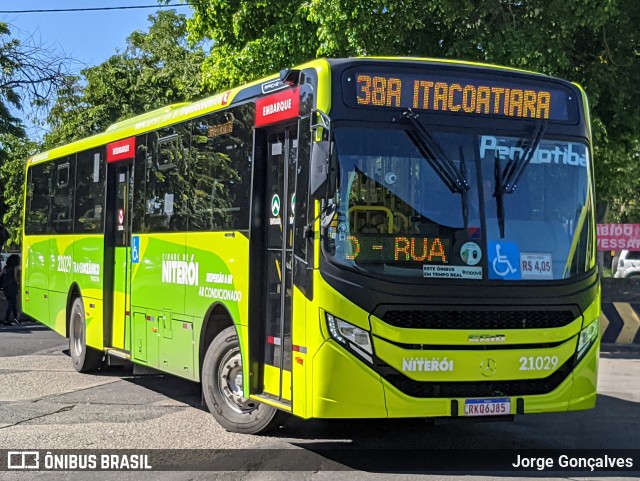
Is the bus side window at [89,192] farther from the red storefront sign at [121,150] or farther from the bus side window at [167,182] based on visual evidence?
the bus side window at [167,182]

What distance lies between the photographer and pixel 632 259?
4519 cm

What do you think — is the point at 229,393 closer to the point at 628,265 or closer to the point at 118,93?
the point at 118,93

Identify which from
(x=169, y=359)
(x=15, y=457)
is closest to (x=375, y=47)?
(x=169, y=359)

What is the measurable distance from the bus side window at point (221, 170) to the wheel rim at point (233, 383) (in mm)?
1222

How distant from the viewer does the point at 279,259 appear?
28.5 ft

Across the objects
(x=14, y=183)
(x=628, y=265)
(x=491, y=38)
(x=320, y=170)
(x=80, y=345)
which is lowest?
(x=80, y=345)

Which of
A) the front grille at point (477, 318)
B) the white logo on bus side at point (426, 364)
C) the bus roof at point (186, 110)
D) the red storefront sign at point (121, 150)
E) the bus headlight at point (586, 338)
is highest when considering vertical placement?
the bus roof at point (186, 110)

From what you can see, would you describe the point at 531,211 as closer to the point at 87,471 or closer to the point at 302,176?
the point at 302,176

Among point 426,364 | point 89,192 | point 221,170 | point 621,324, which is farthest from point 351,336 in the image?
point 621,324

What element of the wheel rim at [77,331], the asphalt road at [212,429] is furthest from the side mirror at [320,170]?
the wheel rim at [77,331]

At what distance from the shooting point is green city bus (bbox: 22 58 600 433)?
7.70m

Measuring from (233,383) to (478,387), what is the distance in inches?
100

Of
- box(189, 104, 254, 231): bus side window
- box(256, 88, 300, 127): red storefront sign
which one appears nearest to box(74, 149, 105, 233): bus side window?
box(189, 104, 254, 231): bus side window

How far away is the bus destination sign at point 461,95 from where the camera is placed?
7.99 meters
